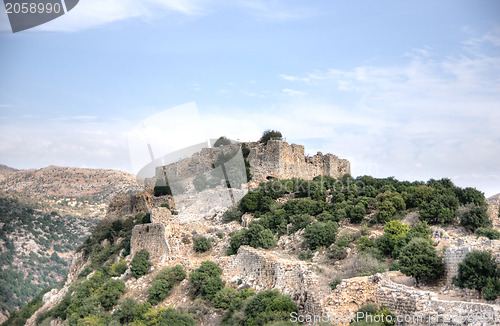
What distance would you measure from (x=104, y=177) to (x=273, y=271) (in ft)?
208

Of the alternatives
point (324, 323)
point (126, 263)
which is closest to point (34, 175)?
point (126, 263)

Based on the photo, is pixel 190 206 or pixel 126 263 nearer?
pixel 126 263

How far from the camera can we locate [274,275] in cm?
1981

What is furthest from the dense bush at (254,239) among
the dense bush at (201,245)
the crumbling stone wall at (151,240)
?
the crumbling stone wall at (151,240)

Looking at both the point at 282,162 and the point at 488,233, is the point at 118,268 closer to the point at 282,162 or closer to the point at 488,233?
the point at 282,162

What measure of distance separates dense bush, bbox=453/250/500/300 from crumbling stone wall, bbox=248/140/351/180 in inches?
773

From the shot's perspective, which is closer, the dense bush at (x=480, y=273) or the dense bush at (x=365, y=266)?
the dense bush at (x=480, y=273)

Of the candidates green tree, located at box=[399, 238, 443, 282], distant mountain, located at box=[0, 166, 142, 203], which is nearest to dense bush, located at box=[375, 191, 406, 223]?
green tree, located at box=[399, 238, 443, 282]

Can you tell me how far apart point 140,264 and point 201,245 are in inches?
104

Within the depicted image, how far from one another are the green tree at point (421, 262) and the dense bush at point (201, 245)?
31.2ft

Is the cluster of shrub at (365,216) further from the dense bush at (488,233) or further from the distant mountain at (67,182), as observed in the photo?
the distant mountain at (67,182)

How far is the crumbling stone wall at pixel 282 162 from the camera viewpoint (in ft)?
113

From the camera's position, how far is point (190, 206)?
31.8 metres

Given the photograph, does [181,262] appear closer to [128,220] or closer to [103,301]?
[103,301]
